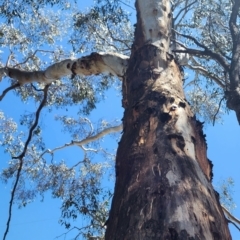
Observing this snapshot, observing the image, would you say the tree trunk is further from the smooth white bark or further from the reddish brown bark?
the smooth white bark

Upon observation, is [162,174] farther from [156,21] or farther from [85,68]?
[85,68]

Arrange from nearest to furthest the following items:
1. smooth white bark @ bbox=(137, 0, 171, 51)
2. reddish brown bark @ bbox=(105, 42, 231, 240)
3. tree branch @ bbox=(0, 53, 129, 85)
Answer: reddish brown bark @ bbox=(105, 42, 231, 240) → smooth white bark @ bbox=(137, 0, 171, 51) → tree branch @ bbox=(0, 53, 129, 85)

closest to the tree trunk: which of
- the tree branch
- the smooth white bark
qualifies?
the smooth white bark

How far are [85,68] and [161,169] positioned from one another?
7.95 feet

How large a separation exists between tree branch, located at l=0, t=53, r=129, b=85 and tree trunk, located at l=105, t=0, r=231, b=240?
0.89 m

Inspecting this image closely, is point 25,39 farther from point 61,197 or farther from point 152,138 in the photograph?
point 152,138

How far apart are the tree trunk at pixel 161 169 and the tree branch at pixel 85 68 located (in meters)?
0.89

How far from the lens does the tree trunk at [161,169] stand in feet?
3.83

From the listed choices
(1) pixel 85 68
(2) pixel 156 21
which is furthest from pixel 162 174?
(1) pixel 85 68

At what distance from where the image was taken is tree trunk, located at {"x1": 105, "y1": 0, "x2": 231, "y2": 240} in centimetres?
117

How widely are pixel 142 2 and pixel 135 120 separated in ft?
5.46

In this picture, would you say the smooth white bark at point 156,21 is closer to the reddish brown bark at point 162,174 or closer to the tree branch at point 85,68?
the tree branch at point 85,68

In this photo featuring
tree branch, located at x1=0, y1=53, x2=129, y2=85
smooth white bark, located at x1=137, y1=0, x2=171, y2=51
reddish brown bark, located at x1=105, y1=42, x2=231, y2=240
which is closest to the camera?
reddish brown bark, located at x1=105, y1=42, x2=231, y2=240

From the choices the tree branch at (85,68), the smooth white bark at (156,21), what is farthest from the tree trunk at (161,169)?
the tree branch at (85,68)
